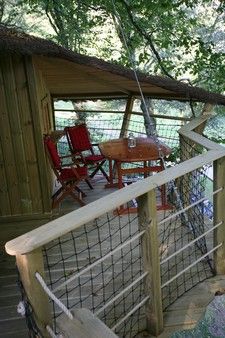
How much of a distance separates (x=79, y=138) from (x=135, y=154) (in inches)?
66.4

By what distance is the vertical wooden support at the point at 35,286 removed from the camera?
55.4 inches

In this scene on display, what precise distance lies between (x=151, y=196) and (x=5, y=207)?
258 centimetres

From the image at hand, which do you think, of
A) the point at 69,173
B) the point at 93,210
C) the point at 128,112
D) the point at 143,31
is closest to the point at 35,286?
Result: the point at 93,210

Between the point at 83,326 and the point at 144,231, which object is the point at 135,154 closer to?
the point at 144,231

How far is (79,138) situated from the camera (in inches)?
224

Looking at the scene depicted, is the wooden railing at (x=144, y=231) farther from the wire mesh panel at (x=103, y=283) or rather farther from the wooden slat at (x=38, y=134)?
the wooden slat at (x=38, y=134)

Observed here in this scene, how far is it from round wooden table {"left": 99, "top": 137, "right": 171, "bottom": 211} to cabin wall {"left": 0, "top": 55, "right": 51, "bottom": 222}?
85cm

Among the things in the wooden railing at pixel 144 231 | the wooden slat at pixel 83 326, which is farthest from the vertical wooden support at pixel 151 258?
the wooden slat at pixel 83 326

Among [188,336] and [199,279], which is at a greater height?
[199,279]

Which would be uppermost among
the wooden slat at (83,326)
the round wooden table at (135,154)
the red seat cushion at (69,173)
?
the wooden slat at (83,326)

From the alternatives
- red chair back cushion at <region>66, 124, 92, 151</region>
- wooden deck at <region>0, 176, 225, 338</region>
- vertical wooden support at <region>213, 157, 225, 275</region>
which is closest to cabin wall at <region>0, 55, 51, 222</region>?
wooden deck at <region>0, 176, 225, 338</region>

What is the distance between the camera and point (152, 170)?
4422mm

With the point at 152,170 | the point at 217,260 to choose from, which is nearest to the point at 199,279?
the point at 217,260

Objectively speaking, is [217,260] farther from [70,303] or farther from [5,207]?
[5,207]
